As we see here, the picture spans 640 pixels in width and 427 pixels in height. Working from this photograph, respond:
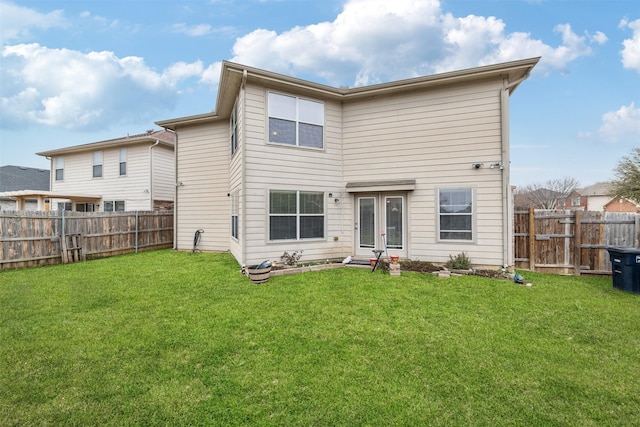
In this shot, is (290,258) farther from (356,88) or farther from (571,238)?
(571,238)

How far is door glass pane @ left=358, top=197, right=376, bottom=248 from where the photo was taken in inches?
337

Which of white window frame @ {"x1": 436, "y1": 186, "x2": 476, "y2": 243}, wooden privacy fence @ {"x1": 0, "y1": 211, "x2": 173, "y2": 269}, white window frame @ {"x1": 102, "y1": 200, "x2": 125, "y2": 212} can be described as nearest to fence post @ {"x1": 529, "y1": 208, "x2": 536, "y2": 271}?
white window frame @ {"x1": 436, "y1": 186, "x2": 476, "y2": 243}

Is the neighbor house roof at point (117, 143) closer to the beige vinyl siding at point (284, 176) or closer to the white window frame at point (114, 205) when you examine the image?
the white window frame at point (114, 205)

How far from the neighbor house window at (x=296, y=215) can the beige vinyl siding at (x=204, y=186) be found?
3.69 m

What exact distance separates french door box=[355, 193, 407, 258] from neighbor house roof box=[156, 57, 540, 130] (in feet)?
10.4

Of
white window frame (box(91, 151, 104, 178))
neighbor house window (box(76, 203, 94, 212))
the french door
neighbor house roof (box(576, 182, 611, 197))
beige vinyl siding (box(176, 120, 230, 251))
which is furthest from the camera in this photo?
neighbor house roof (box(576, 182, 611, 197))

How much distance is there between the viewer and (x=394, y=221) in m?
8.39

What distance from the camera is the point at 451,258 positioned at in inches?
299

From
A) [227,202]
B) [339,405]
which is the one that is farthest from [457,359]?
[227,202]

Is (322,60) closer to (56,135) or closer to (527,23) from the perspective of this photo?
(527,23)

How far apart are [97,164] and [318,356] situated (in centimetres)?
1808

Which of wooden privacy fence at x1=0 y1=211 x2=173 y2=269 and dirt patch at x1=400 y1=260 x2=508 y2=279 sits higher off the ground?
wooden privacy fence at x1=0 y1=211 x2=173 y2=269

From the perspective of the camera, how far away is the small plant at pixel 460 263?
23.6 feet

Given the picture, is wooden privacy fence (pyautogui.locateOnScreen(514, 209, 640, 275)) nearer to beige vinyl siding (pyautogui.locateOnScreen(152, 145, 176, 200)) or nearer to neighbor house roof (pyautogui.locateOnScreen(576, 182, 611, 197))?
beige vinyl siding (pyautogui.locateOnScreen(152, 145, 176, 200))
